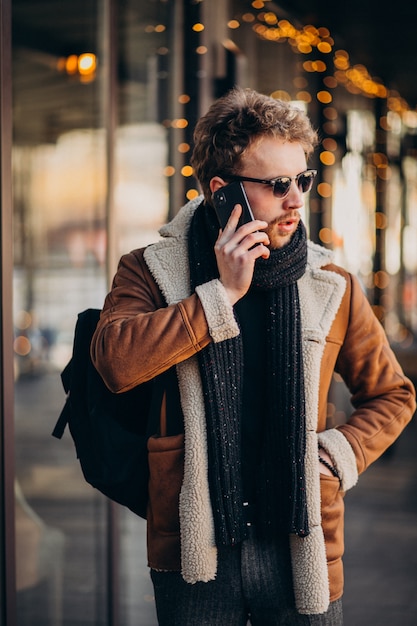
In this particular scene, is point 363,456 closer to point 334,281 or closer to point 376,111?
point 334,281

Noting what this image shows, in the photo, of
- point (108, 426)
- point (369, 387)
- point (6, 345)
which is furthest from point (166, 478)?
point (6, 345)

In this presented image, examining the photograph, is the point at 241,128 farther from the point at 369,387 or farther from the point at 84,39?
the point at 84,39

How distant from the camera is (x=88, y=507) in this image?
5301mm

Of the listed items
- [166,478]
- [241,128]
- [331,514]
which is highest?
[241,128]

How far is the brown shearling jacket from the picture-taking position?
211 cm

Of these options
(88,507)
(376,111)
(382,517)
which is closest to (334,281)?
(88,507)

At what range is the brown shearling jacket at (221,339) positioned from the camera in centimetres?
211

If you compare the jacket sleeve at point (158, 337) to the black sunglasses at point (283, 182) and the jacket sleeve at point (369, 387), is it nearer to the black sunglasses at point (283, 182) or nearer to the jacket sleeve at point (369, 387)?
the black sunglasses at point (283, 182)

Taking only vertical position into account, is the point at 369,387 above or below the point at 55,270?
below

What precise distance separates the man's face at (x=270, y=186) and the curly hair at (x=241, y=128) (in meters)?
0.02

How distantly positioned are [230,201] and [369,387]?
63cm

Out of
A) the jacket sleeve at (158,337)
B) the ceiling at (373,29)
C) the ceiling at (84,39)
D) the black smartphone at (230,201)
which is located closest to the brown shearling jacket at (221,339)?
the jacket sleeve at (158,337)

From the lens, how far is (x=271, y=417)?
2215 mm

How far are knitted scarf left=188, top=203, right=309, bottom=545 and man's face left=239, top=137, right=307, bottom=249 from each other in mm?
63
